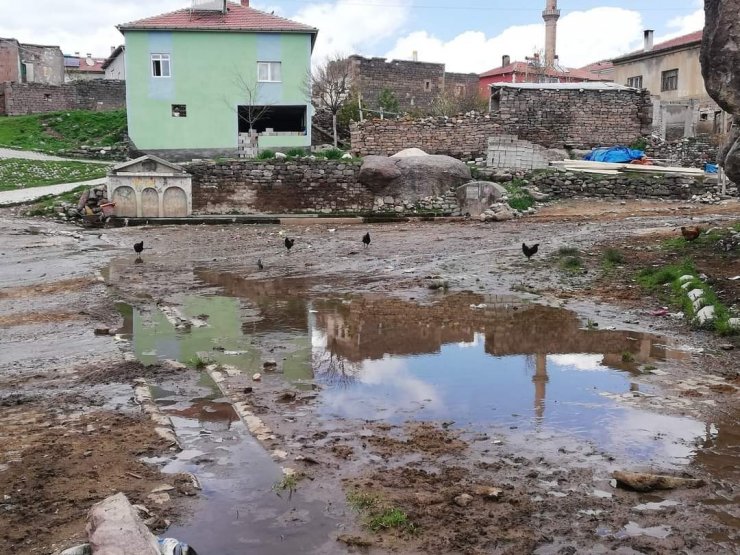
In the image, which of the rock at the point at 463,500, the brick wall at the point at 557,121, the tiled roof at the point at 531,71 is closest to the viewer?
the rock at the point at 463,500

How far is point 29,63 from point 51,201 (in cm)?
2785

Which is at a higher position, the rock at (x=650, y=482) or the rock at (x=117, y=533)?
the rock at (x=117, y=533)

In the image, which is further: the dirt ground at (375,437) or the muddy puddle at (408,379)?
the muddy puddle at (408,379)

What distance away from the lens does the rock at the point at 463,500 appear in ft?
13.9

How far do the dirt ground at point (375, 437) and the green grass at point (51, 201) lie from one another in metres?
9.23

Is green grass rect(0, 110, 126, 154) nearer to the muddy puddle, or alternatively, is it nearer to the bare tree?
the bare tree

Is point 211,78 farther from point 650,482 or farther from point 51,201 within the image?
point 650,482

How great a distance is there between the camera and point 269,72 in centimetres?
3200

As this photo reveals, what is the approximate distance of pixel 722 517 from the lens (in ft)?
13.3

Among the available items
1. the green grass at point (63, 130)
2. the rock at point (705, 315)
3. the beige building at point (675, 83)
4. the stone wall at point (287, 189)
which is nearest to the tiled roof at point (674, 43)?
the beige building at point (675, 83)

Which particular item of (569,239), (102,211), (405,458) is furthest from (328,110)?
(405,458)

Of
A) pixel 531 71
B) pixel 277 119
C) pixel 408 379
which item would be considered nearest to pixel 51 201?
pixel 277 119

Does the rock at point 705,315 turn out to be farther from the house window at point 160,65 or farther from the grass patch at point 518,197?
the house window at point 160,65

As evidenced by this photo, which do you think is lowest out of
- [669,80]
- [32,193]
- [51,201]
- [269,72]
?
[51,201]
